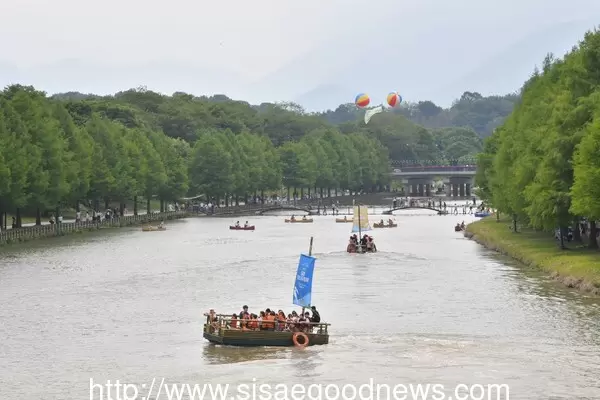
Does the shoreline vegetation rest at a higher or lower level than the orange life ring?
higher

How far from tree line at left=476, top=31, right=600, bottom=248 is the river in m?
6.08

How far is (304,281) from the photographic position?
67.0 m

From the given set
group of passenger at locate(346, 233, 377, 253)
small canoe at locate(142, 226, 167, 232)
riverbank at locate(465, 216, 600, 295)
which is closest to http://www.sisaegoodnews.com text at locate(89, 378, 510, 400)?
A: riverbank at locate(465, 216, 600, 295)

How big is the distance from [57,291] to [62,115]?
87482 mm

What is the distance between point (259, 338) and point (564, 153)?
4225 cm

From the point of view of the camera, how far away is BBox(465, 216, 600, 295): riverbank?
276 feet

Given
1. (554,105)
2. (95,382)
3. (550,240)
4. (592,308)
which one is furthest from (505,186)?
(95,382)

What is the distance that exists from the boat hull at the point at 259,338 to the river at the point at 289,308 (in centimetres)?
84

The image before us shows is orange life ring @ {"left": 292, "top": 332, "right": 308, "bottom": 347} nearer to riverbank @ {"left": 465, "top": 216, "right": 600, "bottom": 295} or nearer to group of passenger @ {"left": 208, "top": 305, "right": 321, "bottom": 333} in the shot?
group of passenger @ {"left": 208, "top": 305, "right": 321, "bottom": 333}

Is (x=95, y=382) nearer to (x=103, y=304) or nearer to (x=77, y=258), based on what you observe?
(x=103, y=304)

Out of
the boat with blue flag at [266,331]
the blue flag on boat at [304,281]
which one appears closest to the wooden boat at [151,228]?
the blue flag on boat at [304,281]

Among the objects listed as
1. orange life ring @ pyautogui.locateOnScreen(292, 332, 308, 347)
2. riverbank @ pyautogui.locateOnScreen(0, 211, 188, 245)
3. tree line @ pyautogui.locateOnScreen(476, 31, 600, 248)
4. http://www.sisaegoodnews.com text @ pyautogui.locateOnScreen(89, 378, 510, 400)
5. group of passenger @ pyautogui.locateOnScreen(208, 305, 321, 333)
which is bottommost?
http://www.sisaegoodnews.com text @ pyautogui.locateOnScreen(89, 378, 510, 400)

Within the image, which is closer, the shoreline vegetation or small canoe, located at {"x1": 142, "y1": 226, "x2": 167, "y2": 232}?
the shoreline vegetation

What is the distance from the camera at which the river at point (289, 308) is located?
56.9 m
